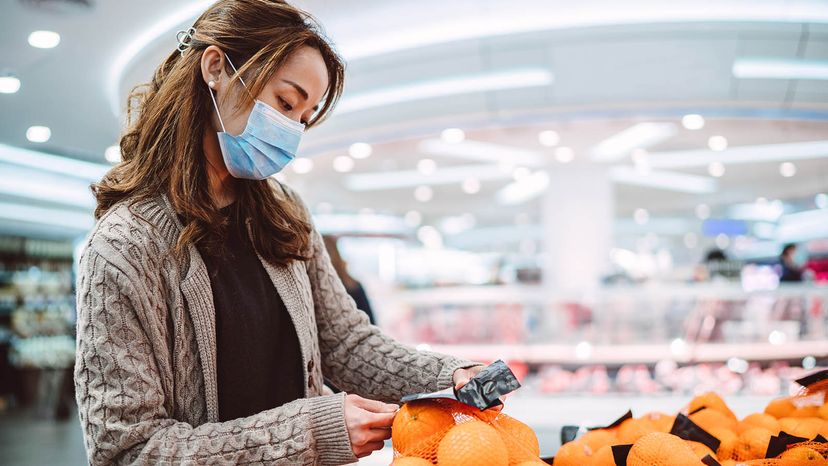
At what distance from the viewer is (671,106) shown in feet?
21.0

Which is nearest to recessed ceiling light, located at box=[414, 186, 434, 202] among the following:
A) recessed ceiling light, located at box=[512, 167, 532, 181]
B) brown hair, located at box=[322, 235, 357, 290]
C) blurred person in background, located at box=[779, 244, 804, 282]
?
recessed ceiling light, located at box=[512, 167, 532, 181]

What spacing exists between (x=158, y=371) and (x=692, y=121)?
672 cm

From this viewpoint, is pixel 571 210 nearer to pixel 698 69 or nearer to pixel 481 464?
pixel 698 69

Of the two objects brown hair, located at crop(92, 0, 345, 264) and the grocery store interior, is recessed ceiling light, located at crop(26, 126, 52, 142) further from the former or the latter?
brown hair, located at crop(92, 0, 345, 264)

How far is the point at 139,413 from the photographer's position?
39.1 inches

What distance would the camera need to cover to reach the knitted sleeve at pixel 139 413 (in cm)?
98

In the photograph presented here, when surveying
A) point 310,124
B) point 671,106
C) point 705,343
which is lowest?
point 705,343

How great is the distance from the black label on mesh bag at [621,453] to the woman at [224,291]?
0.30 meters

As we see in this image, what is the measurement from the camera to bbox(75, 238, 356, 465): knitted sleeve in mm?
977

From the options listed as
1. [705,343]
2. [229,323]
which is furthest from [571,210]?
[229,323]

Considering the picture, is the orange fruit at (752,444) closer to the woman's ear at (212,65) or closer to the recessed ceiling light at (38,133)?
the woman's ear at (212,65)

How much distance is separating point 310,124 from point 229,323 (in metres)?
0.49

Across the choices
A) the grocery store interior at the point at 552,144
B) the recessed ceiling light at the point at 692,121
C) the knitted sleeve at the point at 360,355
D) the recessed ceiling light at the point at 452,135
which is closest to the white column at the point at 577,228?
the grocery store interior at the point at 552,144

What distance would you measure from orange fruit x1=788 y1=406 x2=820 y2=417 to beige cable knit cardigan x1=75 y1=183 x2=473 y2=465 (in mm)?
1057
